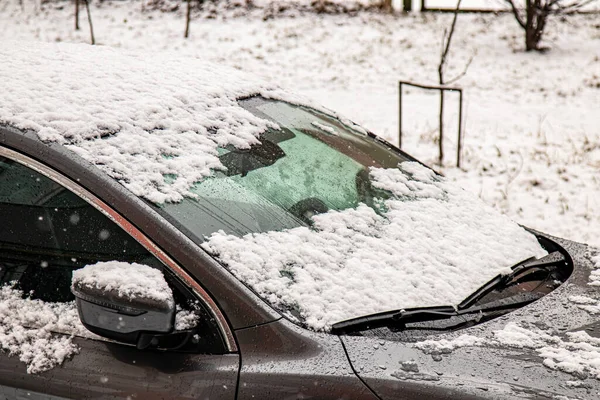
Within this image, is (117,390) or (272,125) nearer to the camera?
(117,390)

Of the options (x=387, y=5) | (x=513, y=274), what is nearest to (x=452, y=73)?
(x=387, y=5)

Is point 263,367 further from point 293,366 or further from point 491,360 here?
point 491,360

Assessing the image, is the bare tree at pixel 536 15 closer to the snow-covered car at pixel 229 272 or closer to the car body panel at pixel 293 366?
the snow-covered car at pixel 229 272

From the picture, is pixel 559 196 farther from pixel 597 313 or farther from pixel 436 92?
pixel 436 92

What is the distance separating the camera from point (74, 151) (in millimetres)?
1938

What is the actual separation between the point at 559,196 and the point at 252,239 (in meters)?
4.58

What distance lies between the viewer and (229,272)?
180 cm

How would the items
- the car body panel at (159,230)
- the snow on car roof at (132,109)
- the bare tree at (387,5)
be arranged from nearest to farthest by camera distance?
the car body panel at (159,230)
the snow on car roof at (132,109)
the bare tree at (387,5)

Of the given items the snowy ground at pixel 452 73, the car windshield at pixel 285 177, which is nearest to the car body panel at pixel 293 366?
the car windshield at pixel 285 177

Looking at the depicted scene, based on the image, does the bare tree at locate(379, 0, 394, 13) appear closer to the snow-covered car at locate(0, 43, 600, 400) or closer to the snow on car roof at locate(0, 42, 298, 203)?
the snow on car roof at locate(0, 42, 298, 203)

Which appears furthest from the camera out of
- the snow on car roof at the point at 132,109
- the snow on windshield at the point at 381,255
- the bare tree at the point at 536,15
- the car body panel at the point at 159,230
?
the bare tree at the point at 536,15

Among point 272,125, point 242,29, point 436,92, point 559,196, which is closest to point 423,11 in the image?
point 242,29

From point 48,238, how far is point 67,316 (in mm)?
258

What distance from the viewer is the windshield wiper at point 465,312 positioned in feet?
6.07
